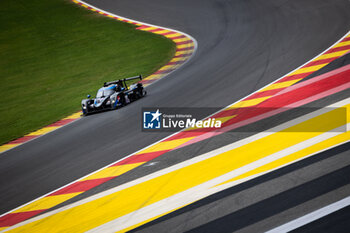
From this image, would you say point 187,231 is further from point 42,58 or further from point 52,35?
point 52,35

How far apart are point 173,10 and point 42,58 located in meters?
9.41

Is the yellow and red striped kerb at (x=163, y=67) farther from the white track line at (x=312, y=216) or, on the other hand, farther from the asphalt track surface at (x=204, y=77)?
the white track line at (x=312, y=216)

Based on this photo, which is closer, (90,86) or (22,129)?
(22,129)

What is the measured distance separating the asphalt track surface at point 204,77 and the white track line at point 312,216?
A: 0.62 feet

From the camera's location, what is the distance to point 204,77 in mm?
13812

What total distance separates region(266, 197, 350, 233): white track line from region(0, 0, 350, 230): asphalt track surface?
188 mm

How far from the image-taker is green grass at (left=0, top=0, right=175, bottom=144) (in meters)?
15.1

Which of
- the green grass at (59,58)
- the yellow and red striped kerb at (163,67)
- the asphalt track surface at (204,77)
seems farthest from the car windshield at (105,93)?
the green grass at (59,58)

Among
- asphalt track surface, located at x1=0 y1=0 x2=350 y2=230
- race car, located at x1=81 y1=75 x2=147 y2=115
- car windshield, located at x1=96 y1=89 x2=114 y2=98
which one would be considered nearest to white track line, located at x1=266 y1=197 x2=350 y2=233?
asphalt track surface, located at x1=0 y1=0 x2=350 y2=230

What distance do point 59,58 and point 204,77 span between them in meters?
10.6

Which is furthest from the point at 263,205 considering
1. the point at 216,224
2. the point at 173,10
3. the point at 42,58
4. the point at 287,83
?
the point at 173,10

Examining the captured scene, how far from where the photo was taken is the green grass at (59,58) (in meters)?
15.1

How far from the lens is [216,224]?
491 cm

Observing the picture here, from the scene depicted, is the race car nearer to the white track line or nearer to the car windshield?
the car windshield
